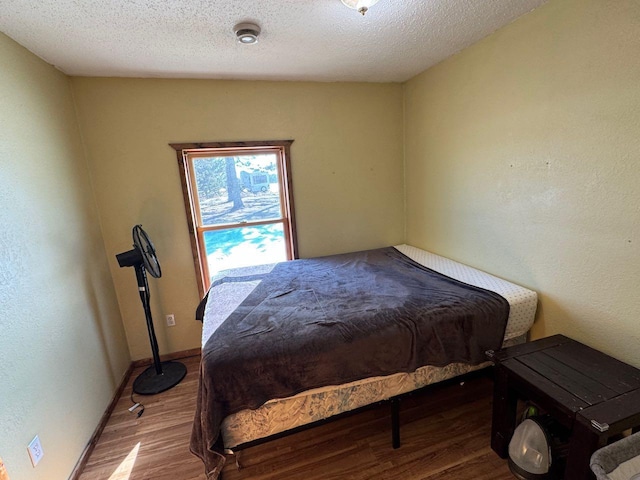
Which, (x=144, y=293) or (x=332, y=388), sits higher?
(x=144, y=293)

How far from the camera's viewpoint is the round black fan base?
7.54 ft

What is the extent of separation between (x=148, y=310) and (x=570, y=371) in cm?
273

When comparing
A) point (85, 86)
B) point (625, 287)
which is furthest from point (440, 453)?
point (85, 86)

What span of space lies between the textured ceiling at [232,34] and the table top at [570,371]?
188 centimetres

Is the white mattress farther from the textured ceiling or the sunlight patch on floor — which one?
the textured ceiling

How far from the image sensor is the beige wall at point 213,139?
7.77 ft

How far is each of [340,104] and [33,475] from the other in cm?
319

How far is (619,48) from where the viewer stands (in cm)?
134

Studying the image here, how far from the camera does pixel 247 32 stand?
1669mm

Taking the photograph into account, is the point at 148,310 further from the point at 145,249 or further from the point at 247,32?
the point at 247,32

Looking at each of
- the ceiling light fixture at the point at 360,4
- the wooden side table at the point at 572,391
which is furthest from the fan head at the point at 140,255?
the wooden side table at the point at 572,391

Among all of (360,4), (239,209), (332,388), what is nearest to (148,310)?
(239,209)

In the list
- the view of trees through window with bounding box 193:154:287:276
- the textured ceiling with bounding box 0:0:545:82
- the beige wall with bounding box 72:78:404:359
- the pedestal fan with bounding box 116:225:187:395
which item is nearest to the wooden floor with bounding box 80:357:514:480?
the pedestal fan with bounding box 116:225:187:395

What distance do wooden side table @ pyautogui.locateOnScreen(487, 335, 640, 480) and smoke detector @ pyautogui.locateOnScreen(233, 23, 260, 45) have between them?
7.28 feet
